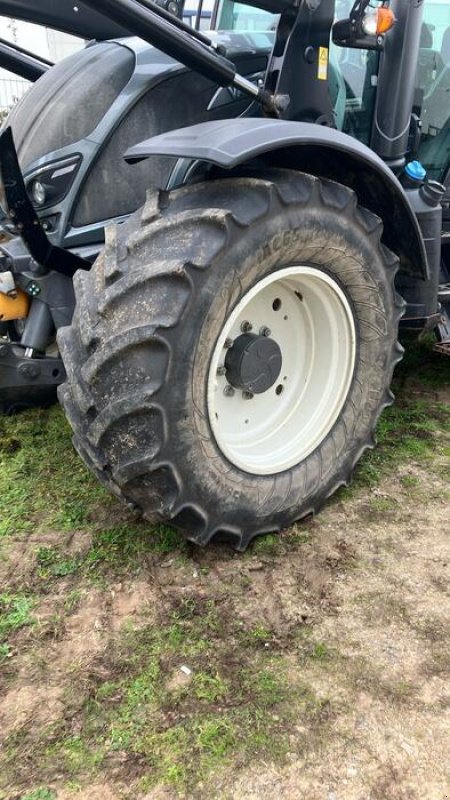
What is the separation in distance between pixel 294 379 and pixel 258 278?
0.65m

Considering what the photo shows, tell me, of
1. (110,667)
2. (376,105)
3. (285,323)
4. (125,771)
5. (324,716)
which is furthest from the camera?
(376,105)

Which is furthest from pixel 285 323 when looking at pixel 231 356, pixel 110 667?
pixel 110 667

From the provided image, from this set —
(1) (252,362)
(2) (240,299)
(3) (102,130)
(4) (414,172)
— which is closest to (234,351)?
(1) (252,362)

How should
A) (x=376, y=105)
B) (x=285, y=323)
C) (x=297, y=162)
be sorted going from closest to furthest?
(x=297, y=162) < (x=285, y=323) < (x=376, y=105)

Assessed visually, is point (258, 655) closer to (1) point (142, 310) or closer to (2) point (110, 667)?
(2) point (110, 667)

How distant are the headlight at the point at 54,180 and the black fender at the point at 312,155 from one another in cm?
43

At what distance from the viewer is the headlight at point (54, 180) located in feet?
8.14

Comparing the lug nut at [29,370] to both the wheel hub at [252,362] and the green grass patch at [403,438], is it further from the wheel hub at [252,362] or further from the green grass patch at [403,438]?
the green grass patch at [403,438]

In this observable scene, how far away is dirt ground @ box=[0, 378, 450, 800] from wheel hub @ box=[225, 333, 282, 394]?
579 millimetres

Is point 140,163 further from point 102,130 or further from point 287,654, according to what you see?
point 287,654

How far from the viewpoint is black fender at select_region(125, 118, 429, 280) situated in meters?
1.87

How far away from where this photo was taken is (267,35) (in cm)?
302

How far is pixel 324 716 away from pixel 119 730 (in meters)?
0.52

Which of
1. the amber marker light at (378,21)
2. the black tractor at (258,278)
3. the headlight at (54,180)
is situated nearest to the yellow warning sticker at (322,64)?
the black tractor at (258,278)
